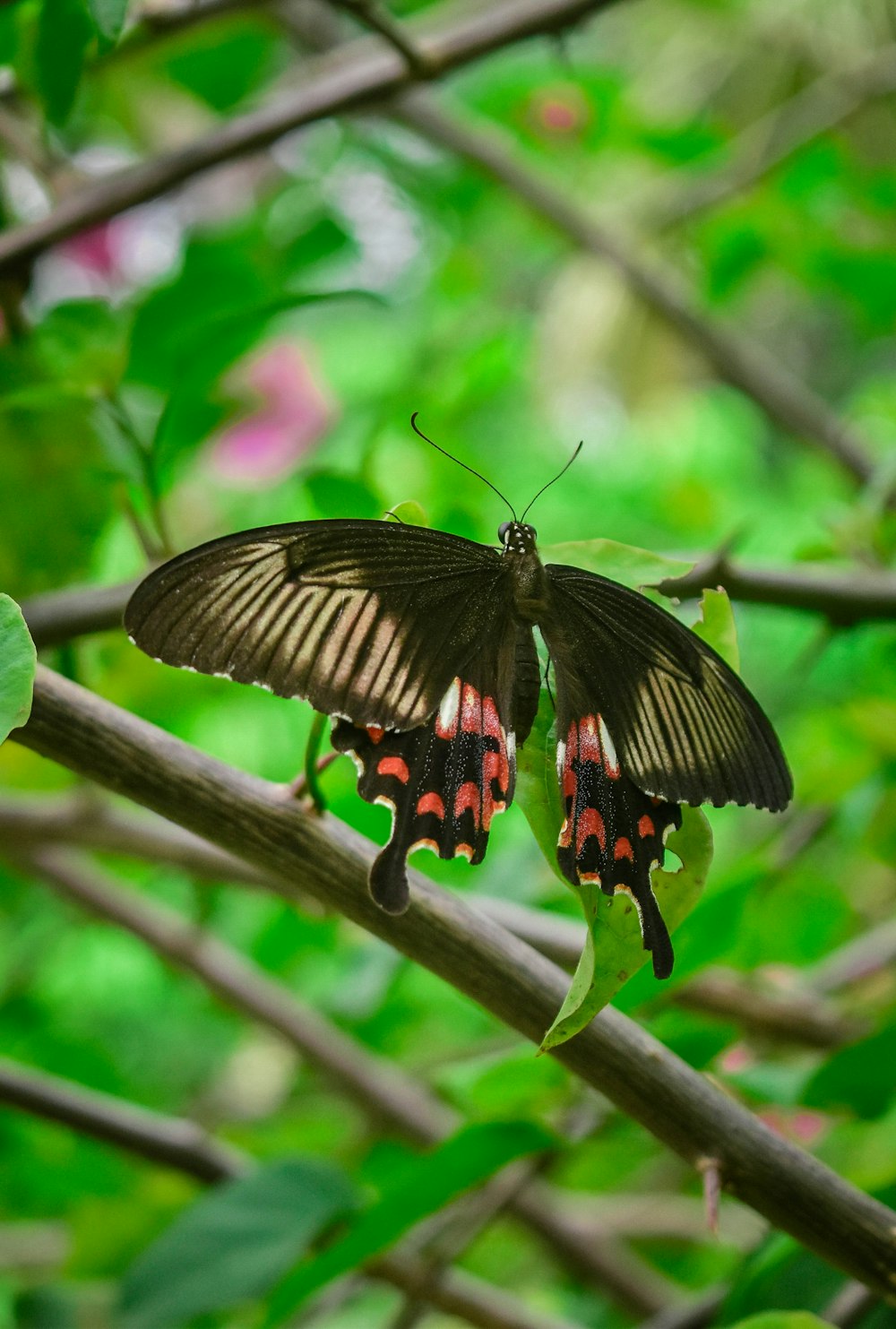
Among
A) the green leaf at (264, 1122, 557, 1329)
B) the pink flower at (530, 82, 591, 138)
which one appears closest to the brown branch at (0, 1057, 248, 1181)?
the green leaf at (264, 1122, 557, 1329)

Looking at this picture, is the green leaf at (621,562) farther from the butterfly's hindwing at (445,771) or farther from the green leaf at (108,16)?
the green leaf at (108,16)

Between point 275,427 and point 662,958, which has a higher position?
point 662,958

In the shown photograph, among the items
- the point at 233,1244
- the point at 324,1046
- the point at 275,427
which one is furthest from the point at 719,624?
the point at 275,427

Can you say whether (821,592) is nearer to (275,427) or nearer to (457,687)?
(457,687)

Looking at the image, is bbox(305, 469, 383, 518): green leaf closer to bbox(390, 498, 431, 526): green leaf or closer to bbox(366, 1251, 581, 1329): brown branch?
bbox(390, 498, 431, 526): green leaf

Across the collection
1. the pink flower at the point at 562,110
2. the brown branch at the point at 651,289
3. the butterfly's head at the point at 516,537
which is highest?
the pink flower at the point at 562,110

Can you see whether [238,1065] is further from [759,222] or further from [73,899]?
[759,222]

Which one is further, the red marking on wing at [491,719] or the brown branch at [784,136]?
the brown branch at [784,136]

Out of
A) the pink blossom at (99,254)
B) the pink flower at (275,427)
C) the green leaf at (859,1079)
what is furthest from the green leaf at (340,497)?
the pink blossom at (99,254)
